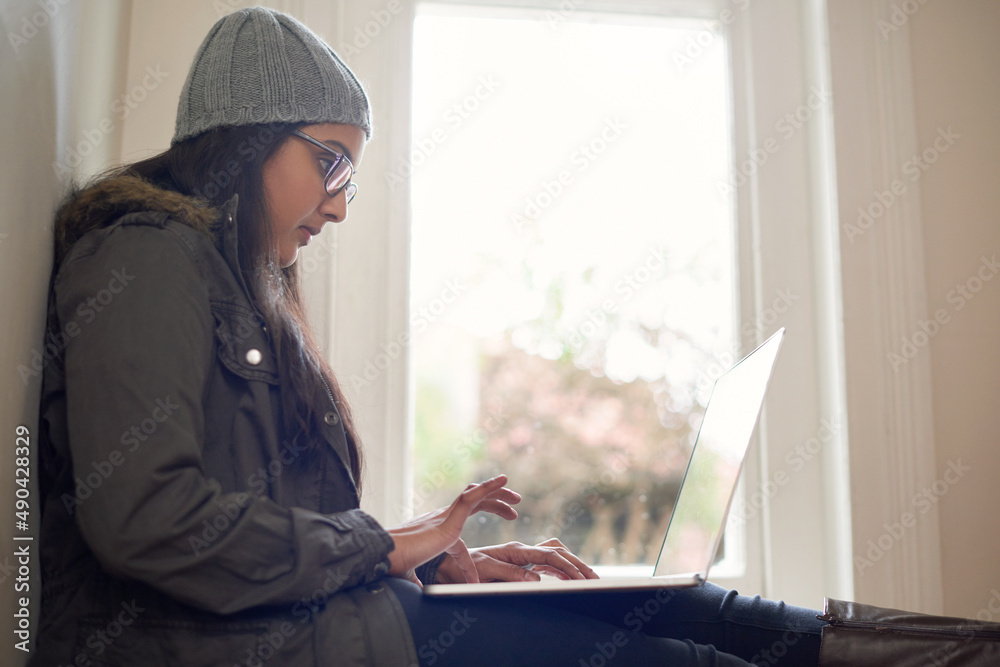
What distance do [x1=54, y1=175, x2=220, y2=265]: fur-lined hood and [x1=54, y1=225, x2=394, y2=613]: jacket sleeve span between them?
0.11m

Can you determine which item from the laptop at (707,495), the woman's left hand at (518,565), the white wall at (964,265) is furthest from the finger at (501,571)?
the white wall at (964,265)

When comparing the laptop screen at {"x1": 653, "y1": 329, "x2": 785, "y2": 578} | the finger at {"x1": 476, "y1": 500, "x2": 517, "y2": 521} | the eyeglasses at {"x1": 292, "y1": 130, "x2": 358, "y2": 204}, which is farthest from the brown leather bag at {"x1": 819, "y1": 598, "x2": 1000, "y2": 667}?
the eyeglasses at {"x1": 292, "y1": 130, "x2": 358, "y2": 204}

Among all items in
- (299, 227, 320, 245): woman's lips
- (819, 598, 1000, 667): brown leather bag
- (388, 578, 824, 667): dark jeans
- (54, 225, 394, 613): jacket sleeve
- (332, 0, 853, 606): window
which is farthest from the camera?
(332, 0, 853, 606): window

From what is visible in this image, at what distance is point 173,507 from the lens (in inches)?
28.4

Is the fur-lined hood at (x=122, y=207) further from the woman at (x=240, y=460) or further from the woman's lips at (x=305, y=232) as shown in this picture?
the woman's lips at (x=305, y=232)

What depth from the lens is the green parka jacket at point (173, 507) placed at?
2.37 feet

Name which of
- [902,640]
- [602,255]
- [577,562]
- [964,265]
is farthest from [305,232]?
[964,265]

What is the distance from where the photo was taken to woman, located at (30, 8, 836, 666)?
28.9 inches

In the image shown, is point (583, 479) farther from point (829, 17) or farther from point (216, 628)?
point (829, 17)

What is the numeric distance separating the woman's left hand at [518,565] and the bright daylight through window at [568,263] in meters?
0.39

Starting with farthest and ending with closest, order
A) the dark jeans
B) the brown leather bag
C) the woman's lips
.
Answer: the woman's lips < the brown leather bag < the dark jeans

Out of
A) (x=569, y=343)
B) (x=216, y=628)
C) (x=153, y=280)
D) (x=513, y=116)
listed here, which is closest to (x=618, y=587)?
(x=216, y=628)

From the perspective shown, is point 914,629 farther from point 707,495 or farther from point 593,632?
point 593,632

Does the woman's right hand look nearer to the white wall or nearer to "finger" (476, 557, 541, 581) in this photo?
"finger" (476, 557, 541, 581)
